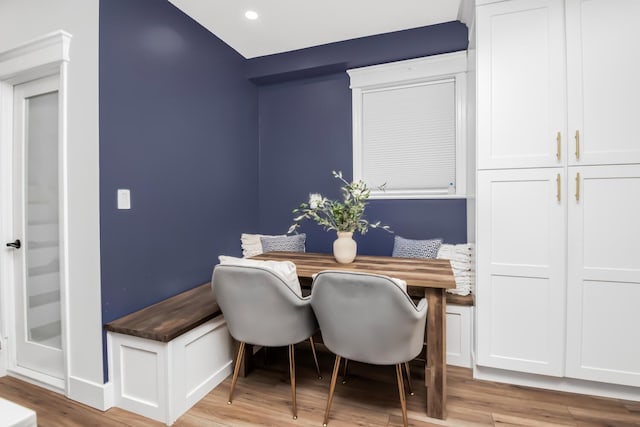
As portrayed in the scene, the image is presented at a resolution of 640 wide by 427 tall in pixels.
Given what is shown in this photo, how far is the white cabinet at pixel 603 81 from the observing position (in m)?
1.88

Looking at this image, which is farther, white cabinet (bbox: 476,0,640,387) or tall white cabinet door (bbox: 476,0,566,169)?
tall white cabinet door (bbox: 476,0,566,169)

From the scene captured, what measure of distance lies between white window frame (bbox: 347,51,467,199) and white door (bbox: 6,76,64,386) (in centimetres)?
237

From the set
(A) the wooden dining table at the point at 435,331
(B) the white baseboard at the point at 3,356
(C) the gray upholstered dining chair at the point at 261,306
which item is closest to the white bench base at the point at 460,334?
(A) the wooden dining table at the point at 435,331

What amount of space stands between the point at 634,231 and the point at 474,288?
953 millimetres

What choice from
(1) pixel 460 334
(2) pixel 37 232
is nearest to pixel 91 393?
(2) pixel 37 232

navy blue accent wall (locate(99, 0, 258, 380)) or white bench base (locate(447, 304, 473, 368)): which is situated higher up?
navy blue accent wall (locate(99, 0, 258, 380))

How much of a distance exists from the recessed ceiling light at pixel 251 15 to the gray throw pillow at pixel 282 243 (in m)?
1.96

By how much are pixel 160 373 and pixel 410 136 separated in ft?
8.87

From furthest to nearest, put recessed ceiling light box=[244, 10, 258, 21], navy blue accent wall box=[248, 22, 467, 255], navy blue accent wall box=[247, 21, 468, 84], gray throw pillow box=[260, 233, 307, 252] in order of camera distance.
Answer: gray throw pillow box=[260, 233, 307, 252], navy blue accent wall box=[248, 22, 467, 255], navy blue accent wall box=[247, 21, 468, 84], recessed ceiling light box=[244, 10, 258, 21]

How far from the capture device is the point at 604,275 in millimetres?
1936

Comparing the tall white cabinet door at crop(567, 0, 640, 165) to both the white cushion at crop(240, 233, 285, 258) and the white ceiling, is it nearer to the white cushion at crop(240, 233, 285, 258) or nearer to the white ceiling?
the white ceiling

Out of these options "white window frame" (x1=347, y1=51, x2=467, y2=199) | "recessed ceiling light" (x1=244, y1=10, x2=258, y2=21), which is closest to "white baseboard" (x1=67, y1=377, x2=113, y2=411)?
"white window frame" (x1=347, y1=51, x2=467, y2=199)

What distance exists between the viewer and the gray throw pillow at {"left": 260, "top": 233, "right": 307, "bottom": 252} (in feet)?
10.5

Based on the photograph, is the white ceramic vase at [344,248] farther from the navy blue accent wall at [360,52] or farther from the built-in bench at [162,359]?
the navy blue accent wall at [360,52]
